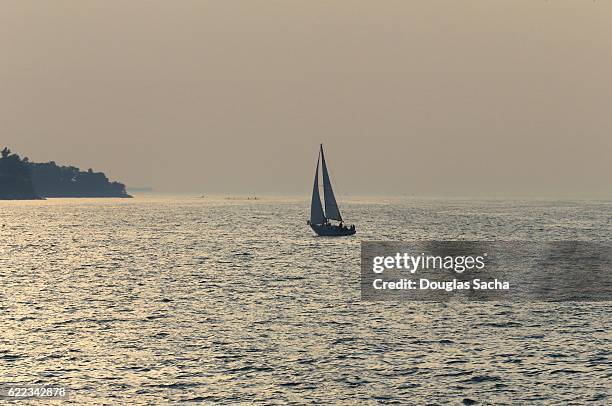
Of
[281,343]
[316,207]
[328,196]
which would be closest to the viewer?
[281,343]

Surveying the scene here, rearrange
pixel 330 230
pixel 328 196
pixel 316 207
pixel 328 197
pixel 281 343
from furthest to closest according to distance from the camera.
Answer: pixel 330 230, pixel 316 207, pixel 328 197, pixel 328 196, pixel 281 343

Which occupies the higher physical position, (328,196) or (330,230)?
(328,196)

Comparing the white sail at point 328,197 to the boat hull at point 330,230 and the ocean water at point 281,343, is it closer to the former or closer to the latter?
the boat hull at point 330,230

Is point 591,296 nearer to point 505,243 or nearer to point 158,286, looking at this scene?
point 158,286

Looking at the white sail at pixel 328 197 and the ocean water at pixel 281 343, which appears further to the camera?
the white sail at pixel 328 197

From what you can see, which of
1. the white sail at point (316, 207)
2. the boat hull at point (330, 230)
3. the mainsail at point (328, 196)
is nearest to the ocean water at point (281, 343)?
the white sail at point (316, 207)

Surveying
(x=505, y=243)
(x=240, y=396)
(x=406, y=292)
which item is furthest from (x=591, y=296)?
(x=505, y=243)

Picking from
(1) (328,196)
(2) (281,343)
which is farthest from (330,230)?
(2) (281,343)

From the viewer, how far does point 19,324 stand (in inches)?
2142

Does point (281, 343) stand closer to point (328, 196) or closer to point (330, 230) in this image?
point (328, 196)

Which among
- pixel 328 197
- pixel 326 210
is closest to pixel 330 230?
pixel 326 210

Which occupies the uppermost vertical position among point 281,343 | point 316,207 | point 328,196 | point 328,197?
point 328,196

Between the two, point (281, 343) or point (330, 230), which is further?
point (330, 230)

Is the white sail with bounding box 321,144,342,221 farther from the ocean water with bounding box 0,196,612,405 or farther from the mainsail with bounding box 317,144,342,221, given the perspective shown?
the ocean water with bounding box 0,196,612,405
